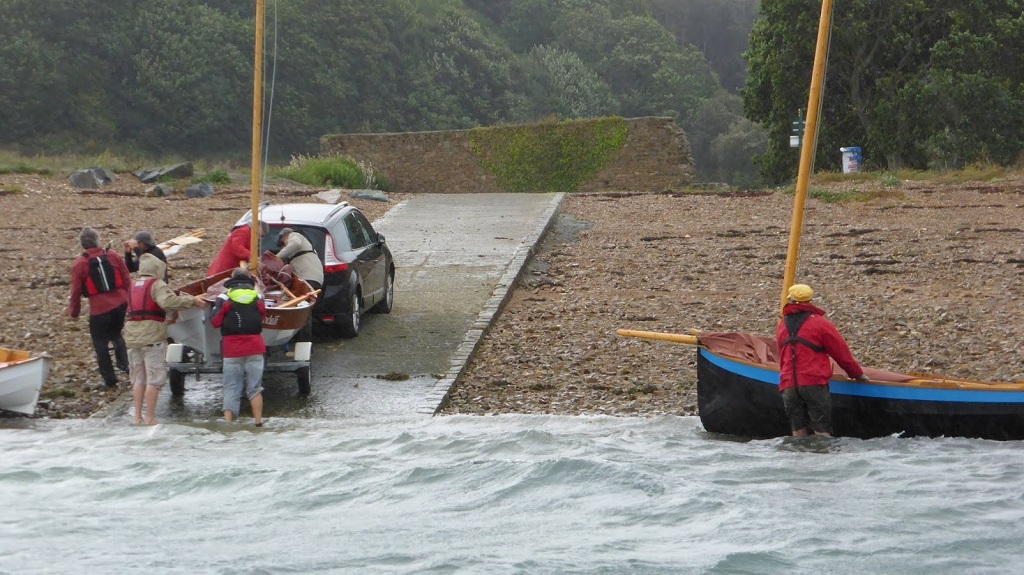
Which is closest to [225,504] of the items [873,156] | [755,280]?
[755,280]

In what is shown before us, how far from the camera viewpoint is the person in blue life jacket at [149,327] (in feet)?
40.0

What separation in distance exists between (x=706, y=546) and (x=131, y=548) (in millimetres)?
4136

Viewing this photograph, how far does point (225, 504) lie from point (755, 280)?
34.5ft

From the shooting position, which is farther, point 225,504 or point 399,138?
point 399,138

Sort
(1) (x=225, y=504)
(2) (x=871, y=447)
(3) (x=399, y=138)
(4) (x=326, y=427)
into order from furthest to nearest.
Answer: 1. (3) (x=399, y=138)
2. (4) (x=326, y=427)
3. (2) (x=871, y=447)
4. (1) (x=225, y=504)

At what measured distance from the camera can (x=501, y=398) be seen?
44.1ft

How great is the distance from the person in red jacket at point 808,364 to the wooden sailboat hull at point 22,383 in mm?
6904

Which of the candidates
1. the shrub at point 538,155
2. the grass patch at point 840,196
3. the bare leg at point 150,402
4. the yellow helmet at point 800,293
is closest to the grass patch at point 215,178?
the shrub at point 538,155

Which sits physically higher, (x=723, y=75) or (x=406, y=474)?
(x=723, y=75)

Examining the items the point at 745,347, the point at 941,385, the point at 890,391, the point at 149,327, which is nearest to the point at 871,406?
the point at 890,391

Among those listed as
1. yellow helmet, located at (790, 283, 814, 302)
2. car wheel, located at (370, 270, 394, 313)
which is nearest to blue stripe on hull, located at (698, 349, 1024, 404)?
yellow helmet, located at (790, 283, 814, 302)

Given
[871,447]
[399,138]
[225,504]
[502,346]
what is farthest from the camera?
[399,138]

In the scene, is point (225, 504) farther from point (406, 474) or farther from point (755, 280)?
point (755, 280)

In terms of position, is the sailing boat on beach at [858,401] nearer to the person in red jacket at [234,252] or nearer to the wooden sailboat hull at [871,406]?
the wooden sailboat hull at [871,406]
